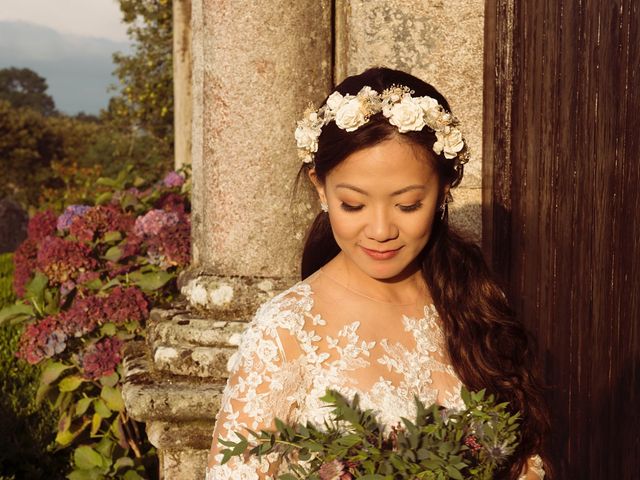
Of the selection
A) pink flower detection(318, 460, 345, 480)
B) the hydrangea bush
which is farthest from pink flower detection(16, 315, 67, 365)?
pink flower detection(318, 460, 345, 480)

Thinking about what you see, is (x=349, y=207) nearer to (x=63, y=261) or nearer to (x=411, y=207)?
(x=411, y=207)

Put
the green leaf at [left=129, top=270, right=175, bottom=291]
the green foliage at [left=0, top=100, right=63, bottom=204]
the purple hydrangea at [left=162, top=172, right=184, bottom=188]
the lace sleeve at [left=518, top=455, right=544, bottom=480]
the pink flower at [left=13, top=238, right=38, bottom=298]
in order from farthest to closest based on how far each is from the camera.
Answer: the green foliage at [left=0, top=100, right=63, bottom=204]
the purple hydrangea at [left=162, top=172, right=184, bottom=188]
the pink flower at [left=13, top=238, right=38, bottom=298]
the green leaf at [left=129, top=270, right=175, bottom=291]
the lace sleeve at [left=518, top=455, right=544, bottom=480]

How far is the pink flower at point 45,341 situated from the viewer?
3.88m

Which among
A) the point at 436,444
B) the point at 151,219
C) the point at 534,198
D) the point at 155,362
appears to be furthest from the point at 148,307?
the point at 436,444

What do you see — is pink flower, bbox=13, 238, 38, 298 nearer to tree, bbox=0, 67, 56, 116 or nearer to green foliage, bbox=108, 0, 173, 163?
green foliage, bbox=108, 0, 173, 163

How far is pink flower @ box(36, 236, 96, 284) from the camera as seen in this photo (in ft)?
13.5

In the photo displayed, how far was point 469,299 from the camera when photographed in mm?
2311

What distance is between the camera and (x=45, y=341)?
3877 mm

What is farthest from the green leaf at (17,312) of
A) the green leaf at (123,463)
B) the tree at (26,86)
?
the tree at (26,86)

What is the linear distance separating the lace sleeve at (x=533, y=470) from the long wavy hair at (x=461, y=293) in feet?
0.07

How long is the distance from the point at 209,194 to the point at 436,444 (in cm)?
189

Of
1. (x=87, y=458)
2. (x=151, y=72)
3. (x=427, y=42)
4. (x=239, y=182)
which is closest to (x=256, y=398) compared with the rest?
(x=239, y=182)

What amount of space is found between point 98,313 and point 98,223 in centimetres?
66

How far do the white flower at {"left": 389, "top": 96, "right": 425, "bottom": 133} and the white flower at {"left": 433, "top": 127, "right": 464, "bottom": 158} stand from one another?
6cm
